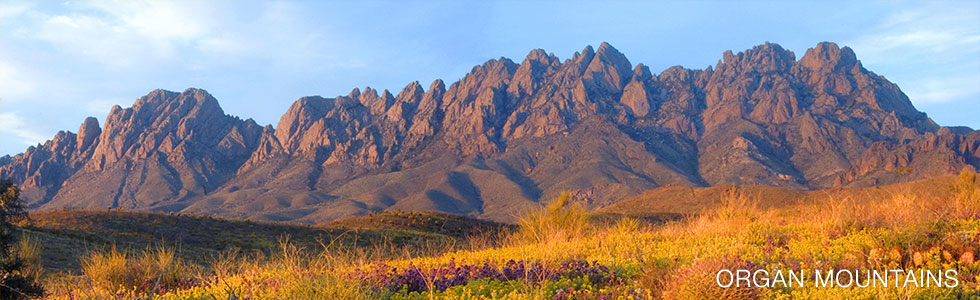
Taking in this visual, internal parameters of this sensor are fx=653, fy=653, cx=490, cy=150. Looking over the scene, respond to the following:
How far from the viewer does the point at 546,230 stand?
15234mm

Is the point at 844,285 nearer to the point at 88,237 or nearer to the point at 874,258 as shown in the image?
the point at 874,258

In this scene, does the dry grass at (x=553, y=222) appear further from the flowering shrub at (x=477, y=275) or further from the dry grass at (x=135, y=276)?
the dry grass at (x=135, y=276)

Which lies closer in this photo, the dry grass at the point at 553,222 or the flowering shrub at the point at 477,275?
the flowering shrub at the point at 477,275

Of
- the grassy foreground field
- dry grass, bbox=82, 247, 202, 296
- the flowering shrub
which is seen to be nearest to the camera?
the grassy foreground field

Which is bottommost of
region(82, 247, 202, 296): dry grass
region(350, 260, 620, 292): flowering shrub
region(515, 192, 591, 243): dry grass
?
region(82, 247, 202, 296): dry grass

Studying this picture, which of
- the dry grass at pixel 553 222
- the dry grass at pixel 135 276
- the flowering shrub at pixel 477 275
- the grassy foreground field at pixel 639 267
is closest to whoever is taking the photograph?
the grassy foreground field at pixel 639 267

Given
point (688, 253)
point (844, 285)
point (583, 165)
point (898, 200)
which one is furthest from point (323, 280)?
point (583, 165)

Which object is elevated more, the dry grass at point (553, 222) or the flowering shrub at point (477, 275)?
the dry grass at point (553, 222)

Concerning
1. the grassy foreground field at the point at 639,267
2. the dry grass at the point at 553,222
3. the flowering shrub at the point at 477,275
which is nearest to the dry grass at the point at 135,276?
the grassy foreground field at the point at 639,267

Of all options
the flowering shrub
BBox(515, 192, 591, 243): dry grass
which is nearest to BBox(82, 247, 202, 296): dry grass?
the flowering shrub

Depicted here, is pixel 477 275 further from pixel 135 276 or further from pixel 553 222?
pixel 553 222

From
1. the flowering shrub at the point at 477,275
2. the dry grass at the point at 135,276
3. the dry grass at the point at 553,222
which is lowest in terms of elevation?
the dry grass at the point at 135,276

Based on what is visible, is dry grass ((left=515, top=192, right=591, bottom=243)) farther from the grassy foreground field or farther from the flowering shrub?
the flowering shrub

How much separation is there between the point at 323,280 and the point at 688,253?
504 centimetres
